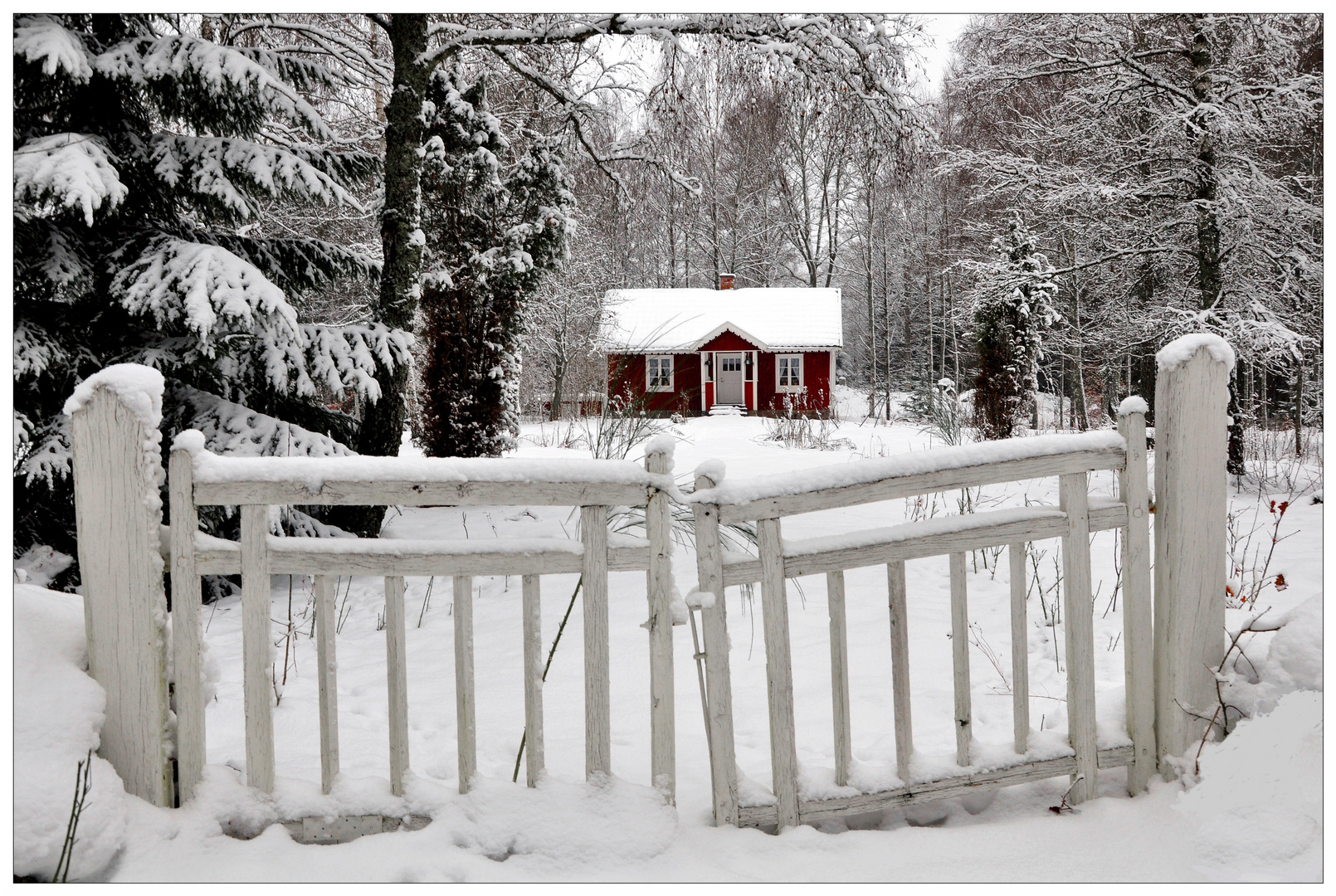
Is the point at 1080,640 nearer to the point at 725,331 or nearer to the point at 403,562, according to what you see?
the point at 403,562

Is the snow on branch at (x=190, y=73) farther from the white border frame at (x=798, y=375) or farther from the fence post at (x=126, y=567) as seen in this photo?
the white border frame at (x=798, y=375)

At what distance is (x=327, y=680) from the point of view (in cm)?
208

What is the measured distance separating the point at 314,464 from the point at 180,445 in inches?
12.9

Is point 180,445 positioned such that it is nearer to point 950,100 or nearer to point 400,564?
point 400,564

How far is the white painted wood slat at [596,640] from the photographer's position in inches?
82.0

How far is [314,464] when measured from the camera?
205cm

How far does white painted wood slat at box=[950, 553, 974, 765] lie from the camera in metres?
2.15

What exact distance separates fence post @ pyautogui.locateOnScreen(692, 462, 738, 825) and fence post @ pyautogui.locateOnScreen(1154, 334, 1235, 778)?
1238 millimetres

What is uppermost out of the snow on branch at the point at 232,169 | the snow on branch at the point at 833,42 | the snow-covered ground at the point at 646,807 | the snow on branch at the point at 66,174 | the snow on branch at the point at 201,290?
the snow on branch at the point at 833,42

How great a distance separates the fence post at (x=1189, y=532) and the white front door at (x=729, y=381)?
21919mm

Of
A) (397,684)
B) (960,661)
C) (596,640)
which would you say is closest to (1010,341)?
(960,661)

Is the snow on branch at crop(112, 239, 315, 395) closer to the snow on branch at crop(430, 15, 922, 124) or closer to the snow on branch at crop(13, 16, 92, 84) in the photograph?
the snow on branch at crop(13, 16, 92, 84)

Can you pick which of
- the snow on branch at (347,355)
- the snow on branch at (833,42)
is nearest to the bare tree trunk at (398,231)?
the snow on branch at (347,355)
